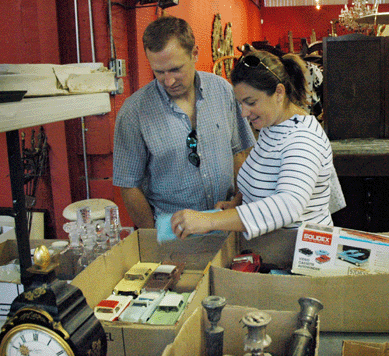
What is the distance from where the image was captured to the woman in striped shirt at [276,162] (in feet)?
4.18

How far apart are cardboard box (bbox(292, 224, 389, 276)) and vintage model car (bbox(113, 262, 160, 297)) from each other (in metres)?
0.48

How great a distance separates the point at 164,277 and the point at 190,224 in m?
0.22

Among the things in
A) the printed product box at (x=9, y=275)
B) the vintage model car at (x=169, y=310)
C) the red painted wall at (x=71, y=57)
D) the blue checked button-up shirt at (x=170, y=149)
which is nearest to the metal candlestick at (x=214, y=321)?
the vintage model car at (x=169, y=310)

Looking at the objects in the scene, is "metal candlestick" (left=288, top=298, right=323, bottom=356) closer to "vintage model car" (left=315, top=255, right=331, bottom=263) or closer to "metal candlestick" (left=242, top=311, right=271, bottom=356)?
"metal candlestick" (left=242, top=311, right=271, bottom=356)

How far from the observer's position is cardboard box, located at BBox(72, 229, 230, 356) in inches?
36.3

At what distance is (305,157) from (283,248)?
1.12 ft

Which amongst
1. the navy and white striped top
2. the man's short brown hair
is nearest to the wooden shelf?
the man's short brown hair

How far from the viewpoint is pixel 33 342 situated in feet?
2.42

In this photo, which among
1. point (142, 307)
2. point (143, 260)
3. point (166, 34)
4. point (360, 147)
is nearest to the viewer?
point (142, 307)

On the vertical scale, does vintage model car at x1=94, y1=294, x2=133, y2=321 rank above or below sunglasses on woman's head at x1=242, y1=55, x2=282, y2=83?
below

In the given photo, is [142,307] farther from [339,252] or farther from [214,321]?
[339,252]

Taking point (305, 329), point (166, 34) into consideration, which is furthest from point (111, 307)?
point (166, 34)

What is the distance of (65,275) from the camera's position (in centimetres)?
137

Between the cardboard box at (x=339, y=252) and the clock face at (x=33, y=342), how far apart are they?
2.47ft
